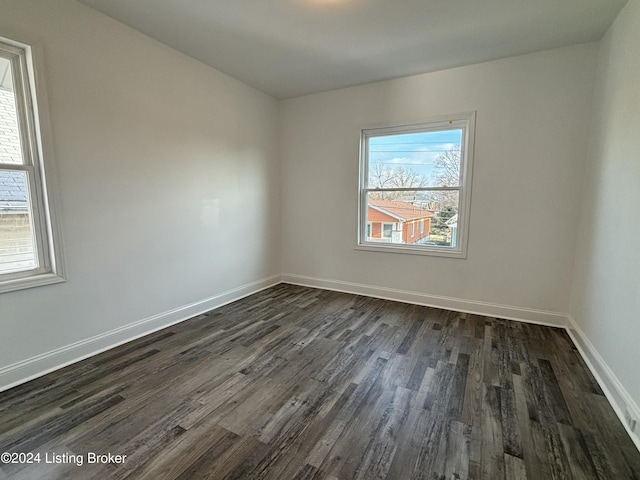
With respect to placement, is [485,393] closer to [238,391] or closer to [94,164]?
[238,391]

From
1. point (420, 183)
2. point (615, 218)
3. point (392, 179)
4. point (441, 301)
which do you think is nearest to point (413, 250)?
point (441, 301)

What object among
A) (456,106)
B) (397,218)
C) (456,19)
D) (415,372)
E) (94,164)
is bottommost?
(415,372)

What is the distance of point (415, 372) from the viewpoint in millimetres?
2295

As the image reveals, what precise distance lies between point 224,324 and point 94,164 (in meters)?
1.86

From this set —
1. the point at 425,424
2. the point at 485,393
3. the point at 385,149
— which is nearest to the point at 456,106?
the point at 385,149

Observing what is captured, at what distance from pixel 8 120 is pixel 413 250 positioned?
3865 millimetres

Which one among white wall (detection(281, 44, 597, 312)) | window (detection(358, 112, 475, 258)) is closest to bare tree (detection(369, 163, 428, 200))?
window (detection(358, 112, 475, 258))

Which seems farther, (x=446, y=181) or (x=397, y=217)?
(x=397, y=217)

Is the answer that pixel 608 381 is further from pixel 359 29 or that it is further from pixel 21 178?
pixel 21 178

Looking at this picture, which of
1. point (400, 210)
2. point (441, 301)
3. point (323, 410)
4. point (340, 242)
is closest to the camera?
point (323, 410)

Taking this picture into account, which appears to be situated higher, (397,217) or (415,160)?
(415,160)

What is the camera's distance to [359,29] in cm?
262

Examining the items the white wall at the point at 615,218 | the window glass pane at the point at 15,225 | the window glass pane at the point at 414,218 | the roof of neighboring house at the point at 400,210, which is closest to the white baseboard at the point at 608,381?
the white wall at the point at 615,218

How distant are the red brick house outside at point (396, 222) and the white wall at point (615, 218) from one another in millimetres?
1527
